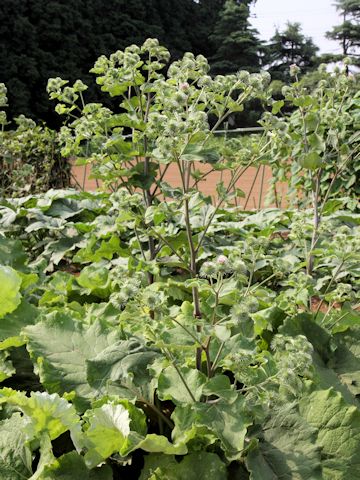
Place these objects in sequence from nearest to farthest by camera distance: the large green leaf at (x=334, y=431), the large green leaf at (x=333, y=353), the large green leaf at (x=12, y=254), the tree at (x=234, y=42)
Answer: the large green leaf at (x=334, y=431), the large green leaf at (x=333, y=353), the large green leaf at (x=12, y=254), the tree at (x=234, y=42)

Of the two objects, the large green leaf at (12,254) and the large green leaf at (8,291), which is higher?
the large green leaf at (8,291)

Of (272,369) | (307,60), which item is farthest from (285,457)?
(307,60)

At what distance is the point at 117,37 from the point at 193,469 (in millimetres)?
35506

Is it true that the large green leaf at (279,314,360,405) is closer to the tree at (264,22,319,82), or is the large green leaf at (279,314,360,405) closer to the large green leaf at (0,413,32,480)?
the large green leaf at (0,413,32,480)

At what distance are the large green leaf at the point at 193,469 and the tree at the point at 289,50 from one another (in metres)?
42.6

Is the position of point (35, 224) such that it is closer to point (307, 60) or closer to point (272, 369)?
point (272, 369)

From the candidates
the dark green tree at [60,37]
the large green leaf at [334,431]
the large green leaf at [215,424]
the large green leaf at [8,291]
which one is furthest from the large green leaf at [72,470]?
the dark green tree at [60,37]

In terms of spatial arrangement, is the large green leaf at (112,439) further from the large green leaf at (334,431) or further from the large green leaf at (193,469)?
the large green leaf at (334,431)

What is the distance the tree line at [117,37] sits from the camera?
27594 mm

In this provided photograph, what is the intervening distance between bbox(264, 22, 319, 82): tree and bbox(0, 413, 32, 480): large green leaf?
Result: 1677 inches

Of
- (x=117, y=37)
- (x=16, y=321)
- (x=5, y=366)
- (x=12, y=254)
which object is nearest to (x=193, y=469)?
(x=5, y=366)

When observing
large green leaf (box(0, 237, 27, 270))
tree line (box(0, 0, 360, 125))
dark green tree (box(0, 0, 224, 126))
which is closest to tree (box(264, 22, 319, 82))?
tree line (box(0, 0, 360, 125))

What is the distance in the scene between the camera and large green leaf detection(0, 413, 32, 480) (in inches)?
50.6

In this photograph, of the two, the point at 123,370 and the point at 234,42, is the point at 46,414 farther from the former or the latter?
the point at 234,42
